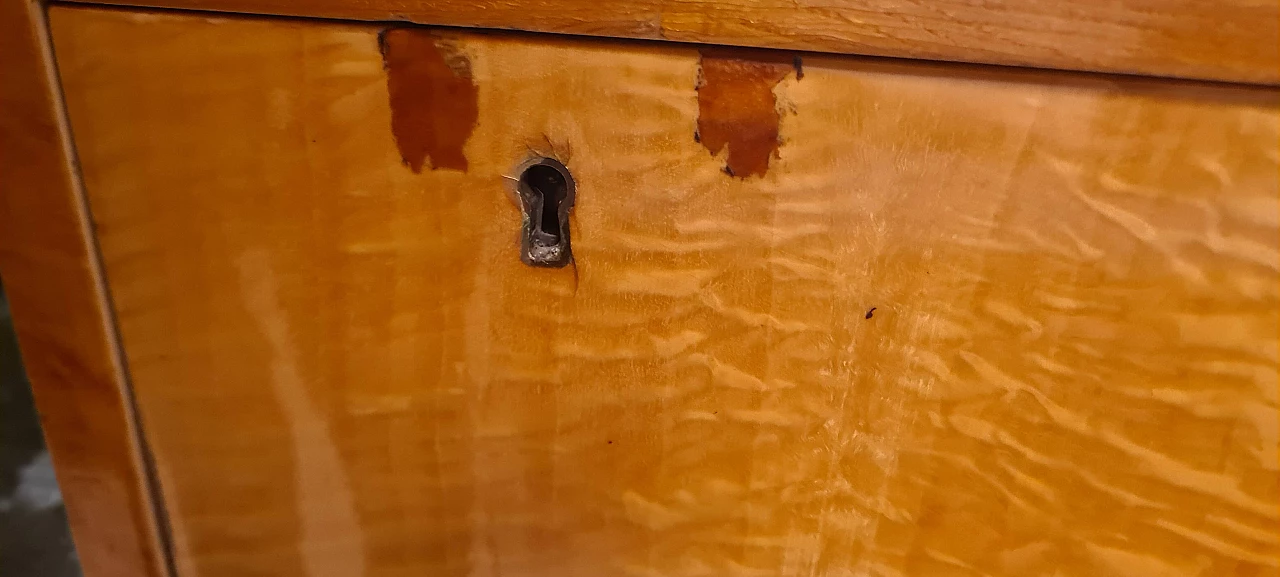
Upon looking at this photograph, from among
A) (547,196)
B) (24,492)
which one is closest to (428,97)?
(547,196)

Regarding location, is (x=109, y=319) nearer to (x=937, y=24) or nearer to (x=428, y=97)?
(x=428, y=97)

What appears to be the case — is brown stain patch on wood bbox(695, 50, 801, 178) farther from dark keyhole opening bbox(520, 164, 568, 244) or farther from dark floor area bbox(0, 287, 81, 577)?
dark floor area bbox(0, 287, 81, 577)

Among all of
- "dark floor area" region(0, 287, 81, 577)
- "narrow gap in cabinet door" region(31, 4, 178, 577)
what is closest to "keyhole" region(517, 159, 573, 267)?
"narrow gap in cabinet door" region(31, 4, 178, 577)

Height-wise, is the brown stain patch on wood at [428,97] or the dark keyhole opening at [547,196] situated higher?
the brown stain patch on wood at [428,97]

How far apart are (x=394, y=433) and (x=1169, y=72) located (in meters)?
→ 0.38

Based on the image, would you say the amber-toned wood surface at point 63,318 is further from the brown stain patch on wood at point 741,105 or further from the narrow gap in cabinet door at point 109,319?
the brown stain patch on wood at point 741,105

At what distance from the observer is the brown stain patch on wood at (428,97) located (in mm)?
306

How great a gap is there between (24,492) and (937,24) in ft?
2.72

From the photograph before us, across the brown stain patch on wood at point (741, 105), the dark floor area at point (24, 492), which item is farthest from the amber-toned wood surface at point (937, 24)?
the dark floor area at point (24, 492)

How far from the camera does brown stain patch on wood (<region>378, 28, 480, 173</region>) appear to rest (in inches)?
12.1

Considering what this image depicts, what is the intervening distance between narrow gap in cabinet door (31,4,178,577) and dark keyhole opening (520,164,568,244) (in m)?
0.20

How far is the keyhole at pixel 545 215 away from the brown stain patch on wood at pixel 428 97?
3cm

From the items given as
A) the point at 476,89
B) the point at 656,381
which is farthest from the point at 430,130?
the point at 656,381

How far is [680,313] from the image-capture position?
351 millimetres
